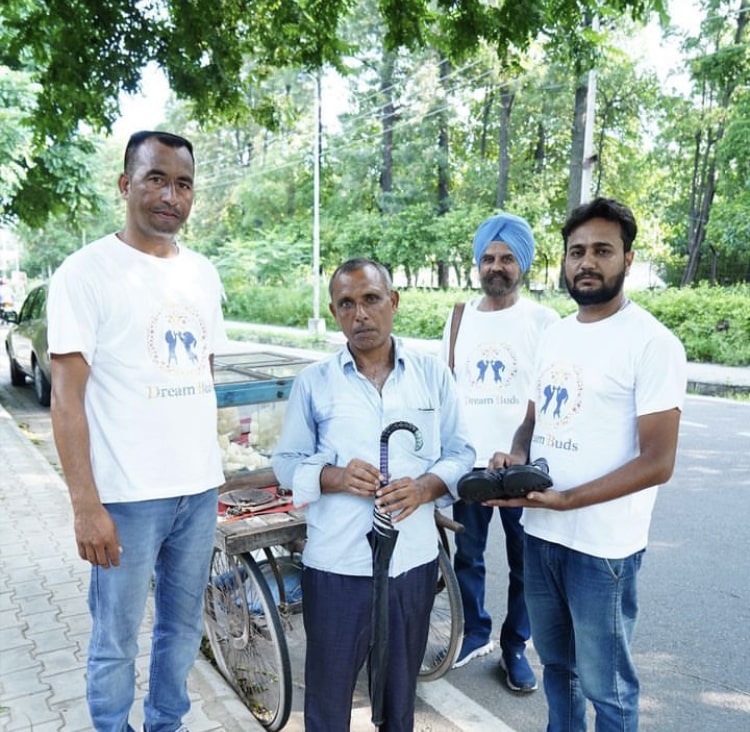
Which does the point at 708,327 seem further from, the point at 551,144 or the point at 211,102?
the point at 551,144

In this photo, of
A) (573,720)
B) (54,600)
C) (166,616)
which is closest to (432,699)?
(573,720)

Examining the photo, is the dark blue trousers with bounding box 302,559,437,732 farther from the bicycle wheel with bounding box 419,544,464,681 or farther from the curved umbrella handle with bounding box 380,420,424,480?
the bicycle wheel with bounding box 419,544,464,681

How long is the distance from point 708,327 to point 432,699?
44.3 feet

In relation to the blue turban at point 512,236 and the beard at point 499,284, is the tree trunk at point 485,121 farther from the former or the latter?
the beard at point 499,284

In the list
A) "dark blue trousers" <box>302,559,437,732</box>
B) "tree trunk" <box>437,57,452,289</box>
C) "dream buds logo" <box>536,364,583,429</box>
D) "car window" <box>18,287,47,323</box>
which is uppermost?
"tree trunk" <box>437,57,452,289</box>

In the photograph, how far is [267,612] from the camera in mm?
2695

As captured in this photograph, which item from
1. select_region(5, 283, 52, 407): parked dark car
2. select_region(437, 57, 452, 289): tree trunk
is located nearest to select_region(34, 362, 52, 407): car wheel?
select_region(5, 283, 52, 407): parked dark car

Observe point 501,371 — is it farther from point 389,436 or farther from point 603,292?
point 389,436

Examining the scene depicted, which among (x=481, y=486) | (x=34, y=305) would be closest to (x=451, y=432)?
(x=481, y=486)

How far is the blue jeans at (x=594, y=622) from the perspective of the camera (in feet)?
6.66

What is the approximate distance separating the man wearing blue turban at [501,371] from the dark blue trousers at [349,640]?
0.90 meters

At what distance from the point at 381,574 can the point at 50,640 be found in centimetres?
221

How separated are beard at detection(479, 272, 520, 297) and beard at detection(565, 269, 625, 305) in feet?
2.73

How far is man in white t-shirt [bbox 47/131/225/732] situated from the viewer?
6.65ft
